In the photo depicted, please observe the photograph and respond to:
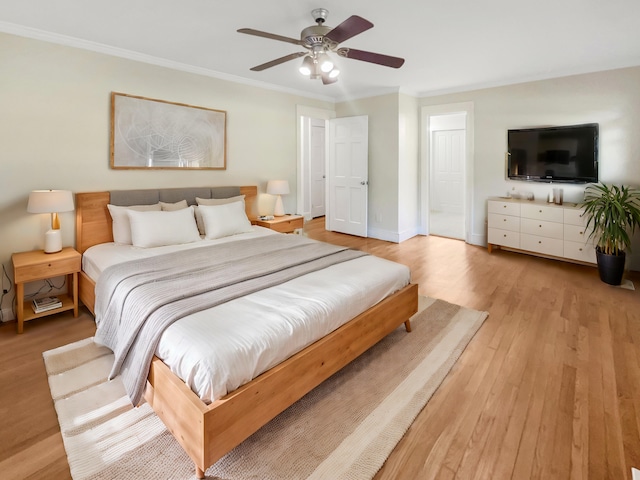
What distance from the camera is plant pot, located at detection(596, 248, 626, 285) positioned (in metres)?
3.69

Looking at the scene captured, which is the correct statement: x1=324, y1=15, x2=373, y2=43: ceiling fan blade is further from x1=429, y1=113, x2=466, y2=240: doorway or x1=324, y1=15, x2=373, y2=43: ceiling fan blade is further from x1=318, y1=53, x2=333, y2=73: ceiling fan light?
x1=429, y1=113, x2=466, y2=240: doorway

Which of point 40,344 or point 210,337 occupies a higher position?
point 210,337

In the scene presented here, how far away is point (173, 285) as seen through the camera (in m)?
2.20

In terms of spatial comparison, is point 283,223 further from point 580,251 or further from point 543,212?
point 580,251

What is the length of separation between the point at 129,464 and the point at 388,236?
4848 mm

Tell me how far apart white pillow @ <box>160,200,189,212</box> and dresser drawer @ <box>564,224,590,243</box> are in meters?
4.64

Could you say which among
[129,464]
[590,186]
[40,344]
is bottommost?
[129,464]

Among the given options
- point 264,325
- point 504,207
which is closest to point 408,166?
point 504,207

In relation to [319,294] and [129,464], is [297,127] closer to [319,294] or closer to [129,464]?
[319,294]

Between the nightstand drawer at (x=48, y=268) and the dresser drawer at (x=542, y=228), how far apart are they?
5202 mm

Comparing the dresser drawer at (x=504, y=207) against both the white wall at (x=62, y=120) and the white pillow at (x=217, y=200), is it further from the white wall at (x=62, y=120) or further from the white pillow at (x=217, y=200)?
the white wall at (x=62, y=120)

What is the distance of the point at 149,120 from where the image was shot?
146 inches

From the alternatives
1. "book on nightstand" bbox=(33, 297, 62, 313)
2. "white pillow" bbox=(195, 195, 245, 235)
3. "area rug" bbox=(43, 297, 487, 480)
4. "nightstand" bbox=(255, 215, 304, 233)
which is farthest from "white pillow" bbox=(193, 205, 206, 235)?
"area rug" bbox=(43, 297, 487, 480)

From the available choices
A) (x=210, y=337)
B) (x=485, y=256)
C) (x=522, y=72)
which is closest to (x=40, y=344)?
(x=210, y=337)
